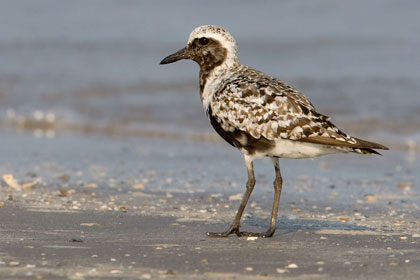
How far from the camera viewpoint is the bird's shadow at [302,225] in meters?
7.46

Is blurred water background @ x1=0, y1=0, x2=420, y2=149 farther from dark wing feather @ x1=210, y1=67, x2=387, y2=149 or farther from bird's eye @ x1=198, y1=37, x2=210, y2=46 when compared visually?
dark wing feather @ x1=210, y1=67, x2=387, y2=149

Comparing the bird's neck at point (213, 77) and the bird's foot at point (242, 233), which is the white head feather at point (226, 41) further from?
the bird's foot at point (242, 233)

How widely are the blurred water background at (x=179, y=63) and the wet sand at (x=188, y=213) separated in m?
1.80

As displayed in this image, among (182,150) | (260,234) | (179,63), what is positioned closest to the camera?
(260,234)

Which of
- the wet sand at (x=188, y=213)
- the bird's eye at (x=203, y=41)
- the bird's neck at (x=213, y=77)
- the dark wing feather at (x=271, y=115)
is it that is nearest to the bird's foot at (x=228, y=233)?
the wet sand at (x=188, y=213)

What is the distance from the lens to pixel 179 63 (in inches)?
754

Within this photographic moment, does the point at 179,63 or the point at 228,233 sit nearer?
the point at 228,233

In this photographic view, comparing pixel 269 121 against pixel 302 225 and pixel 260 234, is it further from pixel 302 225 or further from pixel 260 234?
pixel 302 225

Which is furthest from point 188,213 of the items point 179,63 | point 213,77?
point 179,63

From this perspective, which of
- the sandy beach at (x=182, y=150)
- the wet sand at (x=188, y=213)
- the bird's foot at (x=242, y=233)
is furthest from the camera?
the bird's foot at (x=242, y=233)

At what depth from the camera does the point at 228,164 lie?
1130cm

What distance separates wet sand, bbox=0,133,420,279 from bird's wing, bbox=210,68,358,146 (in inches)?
33.2

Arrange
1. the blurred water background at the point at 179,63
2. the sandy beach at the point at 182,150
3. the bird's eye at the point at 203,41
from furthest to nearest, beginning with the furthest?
the blurred water background at the point at 179,63, the bird's eye at the point at 203,41, the sandy beach at the point at 182,150

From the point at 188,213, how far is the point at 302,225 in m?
1.14
